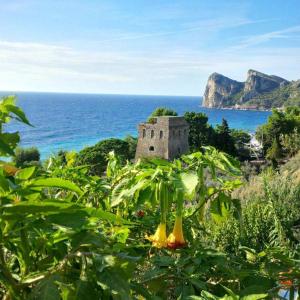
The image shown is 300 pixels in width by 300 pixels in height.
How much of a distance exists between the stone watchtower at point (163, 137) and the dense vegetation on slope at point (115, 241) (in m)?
26.7

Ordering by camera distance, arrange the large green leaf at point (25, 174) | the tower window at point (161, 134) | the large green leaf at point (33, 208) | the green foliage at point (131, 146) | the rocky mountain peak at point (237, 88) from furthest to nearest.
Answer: the rocky mountain peak at point (237, 88)
the green foliage at point (131, 146)
the tower window at point (161, 134)
the large green leaf at point (25, 174)
the large green leaf at point (33, 208)

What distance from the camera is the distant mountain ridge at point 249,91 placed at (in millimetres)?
116994

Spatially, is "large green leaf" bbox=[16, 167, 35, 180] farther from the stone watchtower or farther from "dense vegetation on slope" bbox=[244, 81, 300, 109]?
"dense vegetation on slope" bbox=[244, 81, 300, 109]

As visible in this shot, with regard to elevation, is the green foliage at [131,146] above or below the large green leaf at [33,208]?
below

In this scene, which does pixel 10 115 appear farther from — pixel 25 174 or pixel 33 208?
pixel 33 208

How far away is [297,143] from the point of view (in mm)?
25516

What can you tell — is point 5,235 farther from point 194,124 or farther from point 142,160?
point 194,124

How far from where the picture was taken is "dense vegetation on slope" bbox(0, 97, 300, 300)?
665 mm

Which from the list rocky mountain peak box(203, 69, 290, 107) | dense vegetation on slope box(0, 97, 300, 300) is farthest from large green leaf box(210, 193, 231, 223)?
rocky mountain peak box(203, 69, 290, 107)

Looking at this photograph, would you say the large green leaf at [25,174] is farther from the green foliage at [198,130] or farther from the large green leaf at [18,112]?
the green foliage at [198,130]

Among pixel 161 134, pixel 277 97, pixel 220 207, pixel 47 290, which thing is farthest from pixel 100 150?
pixel 277 97

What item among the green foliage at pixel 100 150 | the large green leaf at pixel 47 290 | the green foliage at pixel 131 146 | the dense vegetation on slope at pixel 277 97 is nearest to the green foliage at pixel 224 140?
the green foliage at pixel 131 146

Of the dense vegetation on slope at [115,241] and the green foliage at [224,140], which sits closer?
the dense vegetation on slope at [115,241]

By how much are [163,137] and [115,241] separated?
27.5m
